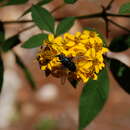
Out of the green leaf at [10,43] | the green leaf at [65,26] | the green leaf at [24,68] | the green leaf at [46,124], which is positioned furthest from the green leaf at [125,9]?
the green leaf at [46,124]

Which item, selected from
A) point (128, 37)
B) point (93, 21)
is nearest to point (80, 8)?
point (93, 21)

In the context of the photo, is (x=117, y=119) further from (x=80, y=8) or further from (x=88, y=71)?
(x=88, y=71)

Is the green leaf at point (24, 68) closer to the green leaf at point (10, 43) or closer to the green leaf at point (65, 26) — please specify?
the green leaf at point (10, 43)

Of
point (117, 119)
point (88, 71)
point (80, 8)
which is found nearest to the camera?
point (88, 71)

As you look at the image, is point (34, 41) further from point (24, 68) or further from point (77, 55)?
point (24, 68)

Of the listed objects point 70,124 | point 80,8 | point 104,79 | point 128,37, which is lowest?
point 70,124

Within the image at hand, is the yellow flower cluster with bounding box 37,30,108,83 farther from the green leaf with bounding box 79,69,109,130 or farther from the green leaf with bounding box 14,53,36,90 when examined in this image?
the green leaf with bounding box 14,53,36,90

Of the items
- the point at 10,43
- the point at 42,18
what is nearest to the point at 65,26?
the point at 42,18
